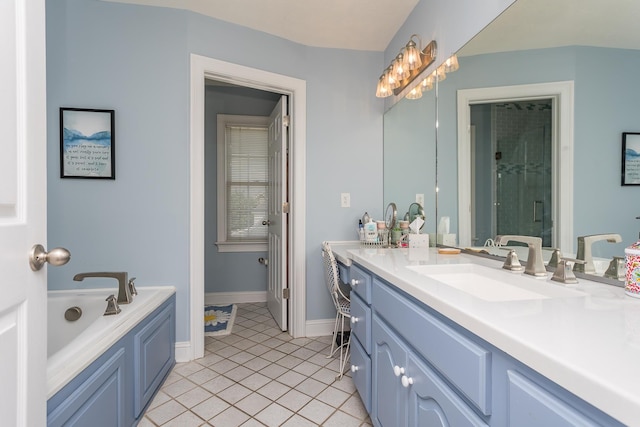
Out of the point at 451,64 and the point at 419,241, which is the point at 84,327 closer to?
the point at 419,241

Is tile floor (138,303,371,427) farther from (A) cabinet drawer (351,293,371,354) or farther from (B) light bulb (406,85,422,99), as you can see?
(B) light bulb (406,85,422,99)

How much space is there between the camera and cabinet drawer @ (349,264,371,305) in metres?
1.45

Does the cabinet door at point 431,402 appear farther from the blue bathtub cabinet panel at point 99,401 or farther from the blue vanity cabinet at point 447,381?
the blue bathtub cabinet panel at point 99,401

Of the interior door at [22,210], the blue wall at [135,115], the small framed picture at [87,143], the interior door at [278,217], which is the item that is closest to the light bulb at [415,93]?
the blue wall at [135,115]

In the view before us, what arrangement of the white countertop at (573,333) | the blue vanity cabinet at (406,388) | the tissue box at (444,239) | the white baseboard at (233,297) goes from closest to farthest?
1. the white countertop at (573,333)
2. the blue vanity cabinet at (406,388)
3. the tissue box at (444,239)
4. the white baseboard at (233,297)

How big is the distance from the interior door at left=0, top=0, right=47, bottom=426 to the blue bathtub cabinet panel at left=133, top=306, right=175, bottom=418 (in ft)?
2.68

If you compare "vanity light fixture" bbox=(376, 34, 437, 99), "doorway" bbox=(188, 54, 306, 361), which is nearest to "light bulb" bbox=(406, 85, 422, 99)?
"vanity light fixture" bbox=(376, 34, 437, 99)

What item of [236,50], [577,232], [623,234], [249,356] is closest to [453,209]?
[577,232]

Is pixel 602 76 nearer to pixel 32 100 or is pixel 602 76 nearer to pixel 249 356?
pixel 32 100

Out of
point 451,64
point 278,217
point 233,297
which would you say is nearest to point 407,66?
point 451,64

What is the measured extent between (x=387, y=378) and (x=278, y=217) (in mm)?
1809

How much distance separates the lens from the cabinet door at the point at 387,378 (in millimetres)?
1072

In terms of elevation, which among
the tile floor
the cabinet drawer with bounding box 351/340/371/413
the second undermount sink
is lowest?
the tile floor

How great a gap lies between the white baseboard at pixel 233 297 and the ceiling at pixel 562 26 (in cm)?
308
